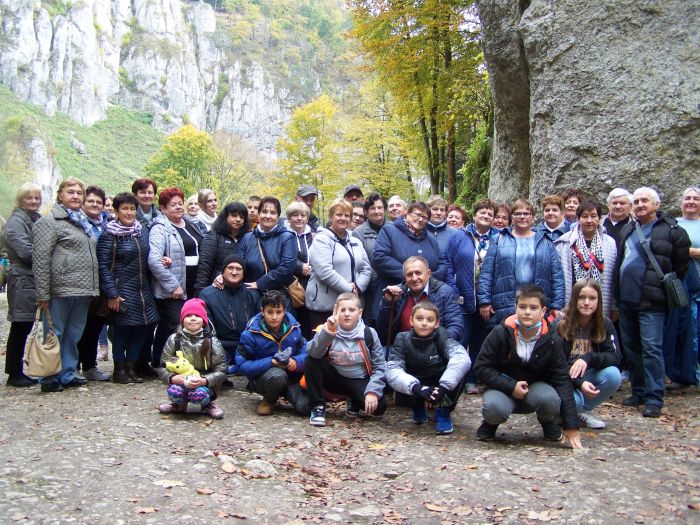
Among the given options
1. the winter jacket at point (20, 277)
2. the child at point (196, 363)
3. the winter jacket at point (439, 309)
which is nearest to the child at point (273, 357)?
the child at point (196, 363)

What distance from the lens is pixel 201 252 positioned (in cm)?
662

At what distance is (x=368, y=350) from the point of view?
5410 mm

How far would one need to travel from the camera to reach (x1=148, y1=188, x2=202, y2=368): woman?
638cm

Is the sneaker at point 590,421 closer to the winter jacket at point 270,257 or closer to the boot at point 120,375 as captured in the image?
the winter jacket at point 270,257

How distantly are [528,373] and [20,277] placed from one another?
17.2 feet

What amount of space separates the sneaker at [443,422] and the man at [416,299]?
0.74 metres

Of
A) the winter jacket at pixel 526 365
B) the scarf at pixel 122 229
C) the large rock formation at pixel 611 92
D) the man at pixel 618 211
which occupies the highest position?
the large rock formation at pixel 611 92

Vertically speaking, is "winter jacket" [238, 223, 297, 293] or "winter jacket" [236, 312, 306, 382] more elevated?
"winter jacket" [238, 223, 297, 293]

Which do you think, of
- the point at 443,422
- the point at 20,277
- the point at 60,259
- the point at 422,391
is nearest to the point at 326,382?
the point at 422,391

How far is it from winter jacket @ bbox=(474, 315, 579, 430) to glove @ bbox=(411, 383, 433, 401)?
1.51ft

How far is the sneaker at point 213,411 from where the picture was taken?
17.3 ft

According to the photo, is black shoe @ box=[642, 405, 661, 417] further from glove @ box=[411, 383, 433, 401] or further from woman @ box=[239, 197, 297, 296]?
woman @ box=[239, 197, 297, 296]

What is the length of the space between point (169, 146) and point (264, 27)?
90.2m

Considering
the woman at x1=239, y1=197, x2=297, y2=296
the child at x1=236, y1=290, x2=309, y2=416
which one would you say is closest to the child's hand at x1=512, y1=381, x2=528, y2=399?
the child at x1=236, y1=290, x2=309, y2=416
